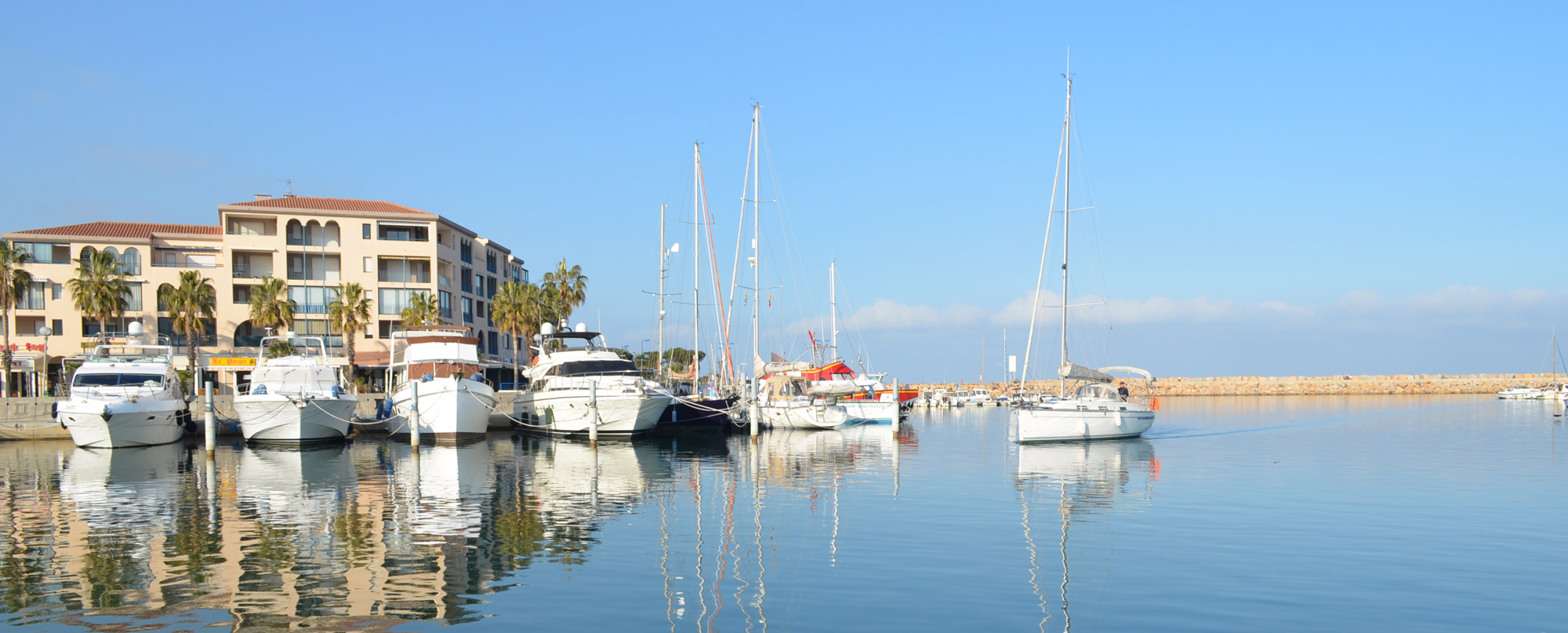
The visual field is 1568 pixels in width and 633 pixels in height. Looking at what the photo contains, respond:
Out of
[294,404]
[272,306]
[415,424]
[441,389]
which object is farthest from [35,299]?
[415,424]

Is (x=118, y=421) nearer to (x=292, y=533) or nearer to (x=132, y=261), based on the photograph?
(x=292, y=533)

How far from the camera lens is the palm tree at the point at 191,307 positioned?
56625 mm

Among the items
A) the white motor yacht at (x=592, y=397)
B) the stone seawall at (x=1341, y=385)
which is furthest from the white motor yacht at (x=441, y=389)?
the stone seawall at (x=1341, y=385)

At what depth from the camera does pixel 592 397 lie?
3922 cm

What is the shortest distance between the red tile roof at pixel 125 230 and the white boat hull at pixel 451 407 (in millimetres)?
34818

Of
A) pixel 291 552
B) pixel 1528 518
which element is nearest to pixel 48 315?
pixel 291 552

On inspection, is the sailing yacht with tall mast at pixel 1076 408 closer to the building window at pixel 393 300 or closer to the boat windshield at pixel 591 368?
the boat windshield at pixel 591 368

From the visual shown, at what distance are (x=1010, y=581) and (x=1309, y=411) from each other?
2932 inches

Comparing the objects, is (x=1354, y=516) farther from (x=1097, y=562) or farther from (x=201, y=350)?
(x=201, y=350)

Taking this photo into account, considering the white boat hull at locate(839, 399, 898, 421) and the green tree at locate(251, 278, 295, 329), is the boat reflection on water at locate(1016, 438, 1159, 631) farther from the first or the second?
the green tree at locate(251, 278, 295, 329)

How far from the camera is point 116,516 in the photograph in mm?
20438

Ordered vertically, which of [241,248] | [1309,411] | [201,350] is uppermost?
[241,248]

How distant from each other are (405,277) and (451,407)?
30.3 metres

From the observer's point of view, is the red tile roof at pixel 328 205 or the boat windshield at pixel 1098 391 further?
the red tile roof at pixel 328 205
